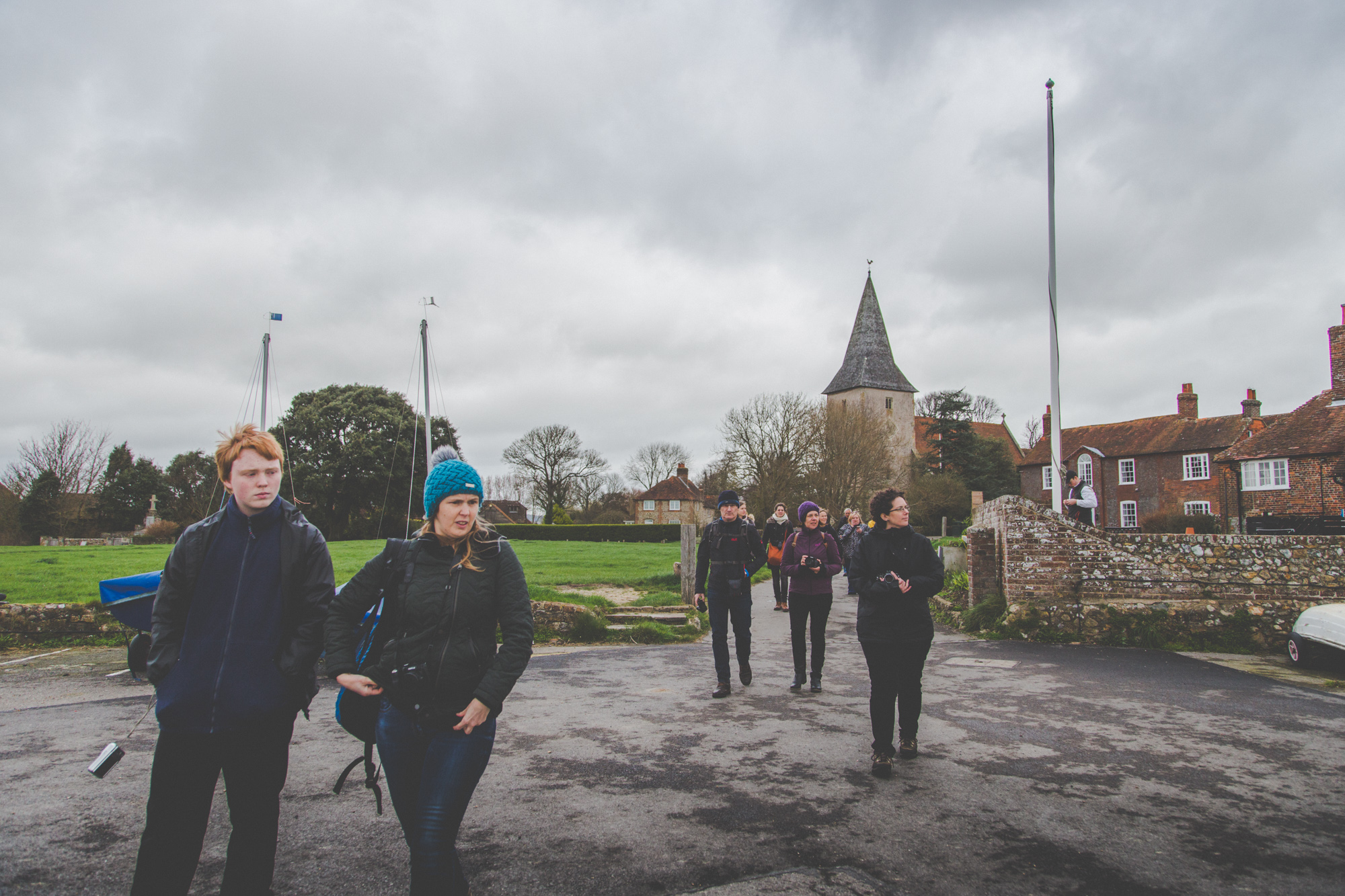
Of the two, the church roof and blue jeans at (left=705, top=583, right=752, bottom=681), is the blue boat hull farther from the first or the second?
the church roof

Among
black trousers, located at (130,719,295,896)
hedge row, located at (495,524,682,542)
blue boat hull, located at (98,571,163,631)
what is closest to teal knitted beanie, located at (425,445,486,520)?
black trousers, located at (130,719,295,896)

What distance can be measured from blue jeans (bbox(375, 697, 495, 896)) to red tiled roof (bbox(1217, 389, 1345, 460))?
1445 inches

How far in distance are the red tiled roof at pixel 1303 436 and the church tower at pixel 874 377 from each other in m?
32.0

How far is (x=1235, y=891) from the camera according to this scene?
328cm

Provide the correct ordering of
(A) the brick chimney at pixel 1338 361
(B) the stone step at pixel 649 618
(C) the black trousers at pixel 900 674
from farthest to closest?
(A) the brick chimney at pixel 1338 361 < (B) the stone step at pixel 649 618 < (C) the black trousers at pixel 900 674

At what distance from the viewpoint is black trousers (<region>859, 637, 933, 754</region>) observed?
522cm

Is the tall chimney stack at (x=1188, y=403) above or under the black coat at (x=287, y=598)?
above

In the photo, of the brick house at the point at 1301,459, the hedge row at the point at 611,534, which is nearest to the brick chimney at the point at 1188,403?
the brick house at the point at 1301,459

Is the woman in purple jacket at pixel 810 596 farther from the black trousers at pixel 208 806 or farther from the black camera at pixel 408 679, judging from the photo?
the black trousers at pixel 208 806

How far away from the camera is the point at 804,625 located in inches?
306

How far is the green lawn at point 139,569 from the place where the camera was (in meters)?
14.0

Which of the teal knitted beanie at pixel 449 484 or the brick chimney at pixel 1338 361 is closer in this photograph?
the teal knitted beanie at pixel 449 484

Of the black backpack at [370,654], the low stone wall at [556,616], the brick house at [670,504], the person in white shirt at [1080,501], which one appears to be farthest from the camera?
the brick house at [670,504]

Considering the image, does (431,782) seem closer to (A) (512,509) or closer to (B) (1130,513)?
(B) (1130,513)
